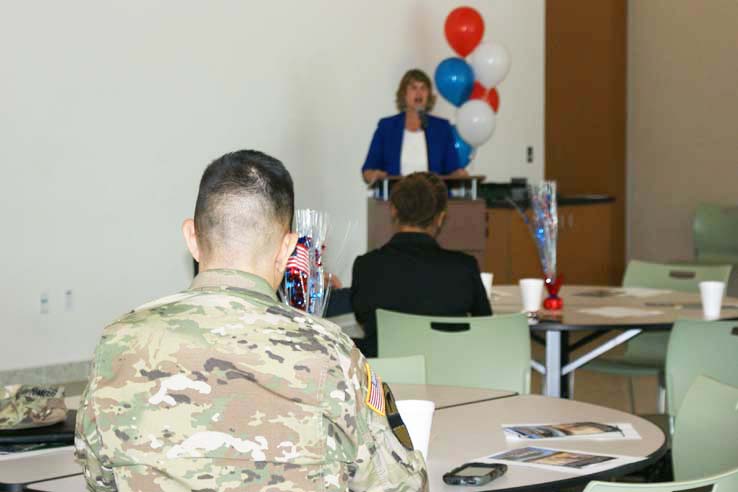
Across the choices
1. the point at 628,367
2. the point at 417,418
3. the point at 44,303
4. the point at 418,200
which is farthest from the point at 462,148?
the point at 417,418

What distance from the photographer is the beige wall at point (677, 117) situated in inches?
366

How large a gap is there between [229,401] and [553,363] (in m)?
2.76

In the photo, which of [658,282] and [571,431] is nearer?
[571,431]

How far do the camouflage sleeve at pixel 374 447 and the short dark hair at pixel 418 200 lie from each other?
222cm

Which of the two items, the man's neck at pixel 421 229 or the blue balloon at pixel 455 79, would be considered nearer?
the man's neck at pixel 421 229

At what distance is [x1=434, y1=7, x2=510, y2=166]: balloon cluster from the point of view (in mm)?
7215

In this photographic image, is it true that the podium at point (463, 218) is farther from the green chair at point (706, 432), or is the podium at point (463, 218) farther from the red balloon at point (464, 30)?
the green chair at point (706, 432)

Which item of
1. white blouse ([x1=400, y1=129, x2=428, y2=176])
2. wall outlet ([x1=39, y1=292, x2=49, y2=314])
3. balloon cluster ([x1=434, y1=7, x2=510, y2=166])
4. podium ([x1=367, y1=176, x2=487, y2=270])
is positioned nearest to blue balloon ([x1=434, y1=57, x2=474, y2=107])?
balloon cluster ([x1=434, y1=7, x2=510, y2=166])

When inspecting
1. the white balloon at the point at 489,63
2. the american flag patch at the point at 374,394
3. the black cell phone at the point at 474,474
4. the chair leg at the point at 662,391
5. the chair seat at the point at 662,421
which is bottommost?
the chair leg at the point at 662,391

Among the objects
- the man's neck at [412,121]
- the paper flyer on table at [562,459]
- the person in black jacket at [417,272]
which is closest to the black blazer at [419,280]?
the person in black jacket at [417,272]

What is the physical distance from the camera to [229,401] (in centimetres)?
142

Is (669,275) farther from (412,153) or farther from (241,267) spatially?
(241,267)

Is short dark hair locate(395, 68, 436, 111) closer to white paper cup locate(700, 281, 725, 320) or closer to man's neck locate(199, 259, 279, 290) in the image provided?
white paper cup locate(700, 281, 725, 320)

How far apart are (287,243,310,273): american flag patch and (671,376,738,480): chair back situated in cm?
83
